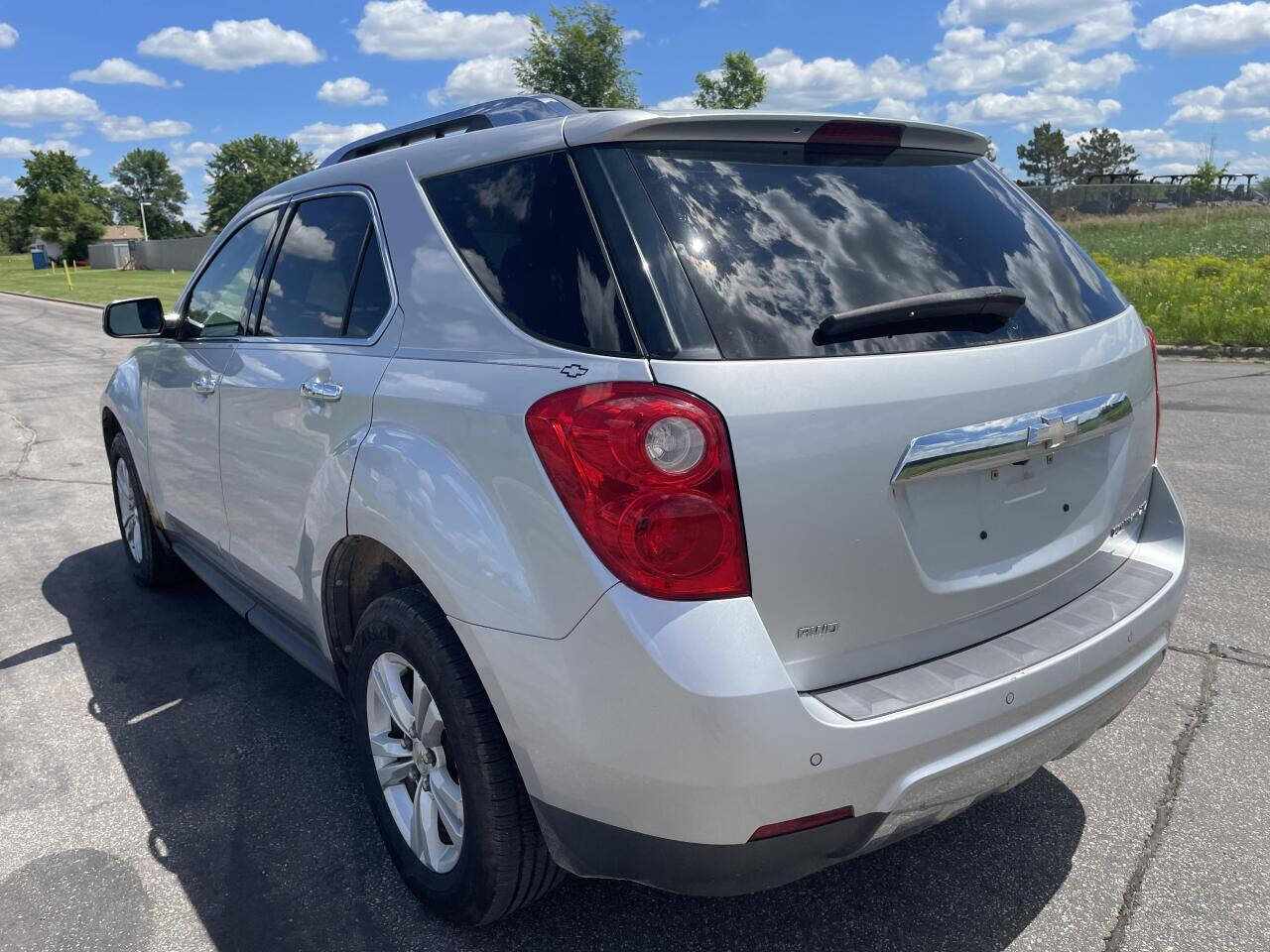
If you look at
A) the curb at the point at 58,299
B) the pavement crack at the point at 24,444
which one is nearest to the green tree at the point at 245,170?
A: the curb at the point at 58,299

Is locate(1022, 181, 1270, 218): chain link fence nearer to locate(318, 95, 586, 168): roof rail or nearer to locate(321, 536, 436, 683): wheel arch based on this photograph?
locate(318, 95, 586, 168): roof rail

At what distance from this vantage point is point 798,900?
2.54 meters

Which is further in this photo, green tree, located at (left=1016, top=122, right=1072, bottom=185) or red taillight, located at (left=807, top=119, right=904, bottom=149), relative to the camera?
green tree, located at (left=1016, top=122, right=1072, bottom=185)

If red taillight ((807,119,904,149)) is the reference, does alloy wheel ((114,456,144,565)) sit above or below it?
below

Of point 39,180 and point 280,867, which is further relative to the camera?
point 39,180

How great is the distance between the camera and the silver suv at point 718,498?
184 cm

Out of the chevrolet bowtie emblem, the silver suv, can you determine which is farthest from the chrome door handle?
the chevrolet bowtie emblem

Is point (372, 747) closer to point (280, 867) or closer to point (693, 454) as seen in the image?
point (280, 867)

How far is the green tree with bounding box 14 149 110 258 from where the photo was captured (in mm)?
92312

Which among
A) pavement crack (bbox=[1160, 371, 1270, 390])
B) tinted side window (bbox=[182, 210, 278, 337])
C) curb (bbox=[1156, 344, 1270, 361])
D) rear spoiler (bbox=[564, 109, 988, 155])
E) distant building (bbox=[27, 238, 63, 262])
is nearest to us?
rear spoiler (bbox=[564, 109, 988, 155])

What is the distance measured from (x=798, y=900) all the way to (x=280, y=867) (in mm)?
1382

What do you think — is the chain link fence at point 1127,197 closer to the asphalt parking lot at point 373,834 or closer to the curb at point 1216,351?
the curb at point 1216,351

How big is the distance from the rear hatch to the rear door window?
0.89 meters

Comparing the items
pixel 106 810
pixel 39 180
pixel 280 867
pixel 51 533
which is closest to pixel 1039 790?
pixel 280 867
